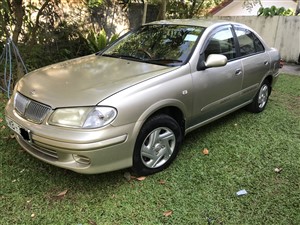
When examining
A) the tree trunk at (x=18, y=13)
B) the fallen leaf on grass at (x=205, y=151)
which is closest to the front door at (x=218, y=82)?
the fallen leaf on grass at (x=205, y=151)

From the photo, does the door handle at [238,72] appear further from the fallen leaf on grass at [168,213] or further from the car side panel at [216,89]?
the fallen leaf on grass at [168,213]

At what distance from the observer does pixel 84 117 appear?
8.30ft

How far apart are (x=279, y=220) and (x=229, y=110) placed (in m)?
1.84

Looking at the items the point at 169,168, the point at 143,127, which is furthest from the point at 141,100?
the point at 169,168

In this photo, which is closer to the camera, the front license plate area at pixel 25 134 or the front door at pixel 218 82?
the front license plate area at pixel 25 134

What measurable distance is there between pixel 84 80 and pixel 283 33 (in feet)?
29.4

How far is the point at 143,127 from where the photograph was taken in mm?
2861

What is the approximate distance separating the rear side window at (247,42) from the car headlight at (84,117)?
248cm

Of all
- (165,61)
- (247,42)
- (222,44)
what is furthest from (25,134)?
(247,42)

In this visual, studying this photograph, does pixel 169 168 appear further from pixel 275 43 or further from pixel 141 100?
pixel 275 43

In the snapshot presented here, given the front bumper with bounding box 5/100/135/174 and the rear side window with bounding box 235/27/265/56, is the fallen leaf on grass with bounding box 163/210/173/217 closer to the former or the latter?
the front bumper with bounding box 5/100/135/174

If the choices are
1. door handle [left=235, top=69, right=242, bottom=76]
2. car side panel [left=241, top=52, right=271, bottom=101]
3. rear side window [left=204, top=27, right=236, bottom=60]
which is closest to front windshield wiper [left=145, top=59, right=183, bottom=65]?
rear side window [left=204, top=27, right=236, bottom=60]

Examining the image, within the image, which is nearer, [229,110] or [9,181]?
[9,181]

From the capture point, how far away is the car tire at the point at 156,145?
2.89 meters
